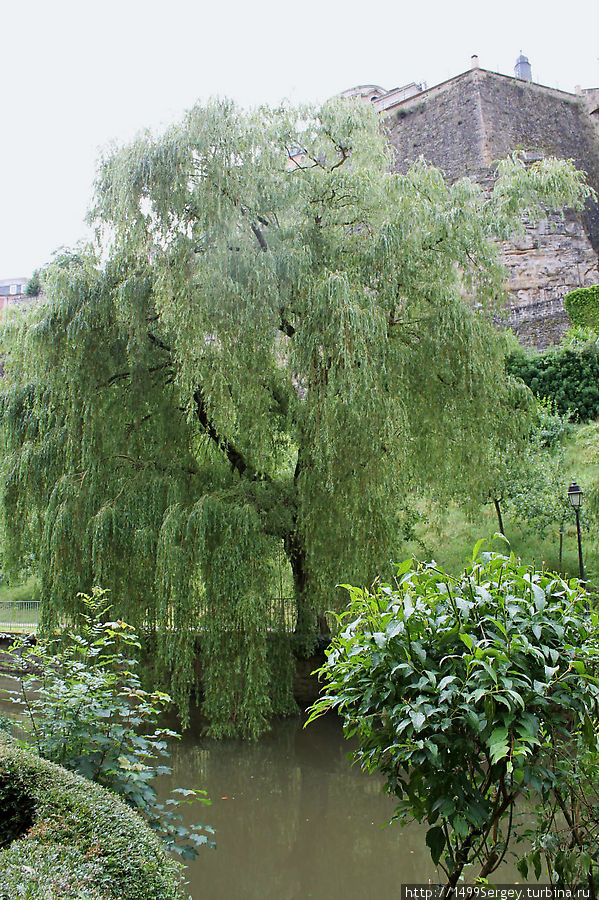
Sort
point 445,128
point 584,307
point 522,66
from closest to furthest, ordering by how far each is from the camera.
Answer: point 584,307, point 445,128, point 522,66

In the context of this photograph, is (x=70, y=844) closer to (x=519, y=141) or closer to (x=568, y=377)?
(x=568, y=377)

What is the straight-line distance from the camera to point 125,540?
850cm

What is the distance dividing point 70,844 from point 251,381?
19.4ft

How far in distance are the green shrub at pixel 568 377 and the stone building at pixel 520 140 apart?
353 cm

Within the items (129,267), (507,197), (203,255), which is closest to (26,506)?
(129,267)

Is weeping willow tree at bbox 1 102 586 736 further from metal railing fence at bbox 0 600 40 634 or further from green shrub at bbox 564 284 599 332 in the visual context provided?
green shrub at bbox 564 284 599 332

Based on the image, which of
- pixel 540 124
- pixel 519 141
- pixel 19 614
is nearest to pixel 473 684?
pixel 19 614

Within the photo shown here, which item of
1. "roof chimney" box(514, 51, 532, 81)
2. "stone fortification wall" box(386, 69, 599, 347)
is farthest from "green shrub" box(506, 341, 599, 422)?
"roof chimney" box(514, 51, 532, 81)

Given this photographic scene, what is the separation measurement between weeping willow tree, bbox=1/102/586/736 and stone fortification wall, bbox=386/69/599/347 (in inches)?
549

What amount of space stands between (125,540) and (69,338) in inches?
103

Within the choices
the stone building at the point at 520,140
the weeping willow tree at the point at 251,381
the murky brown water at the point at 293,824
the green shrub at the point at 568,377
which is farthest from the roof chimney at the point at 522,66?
the murky brown water at the point at 293,824

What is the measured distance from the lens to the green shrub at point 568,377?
57.6 feet

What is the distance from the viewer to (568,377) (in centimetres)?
1789

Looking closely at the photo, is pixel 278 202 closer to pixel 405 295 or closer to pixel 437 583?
pixel 405 295
